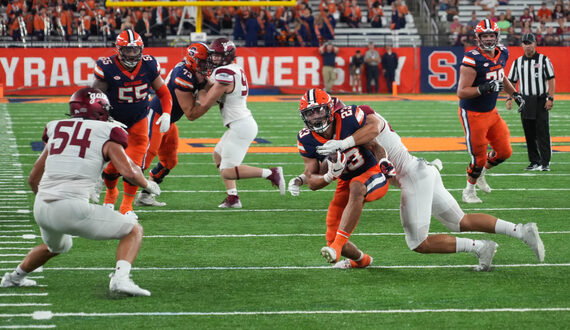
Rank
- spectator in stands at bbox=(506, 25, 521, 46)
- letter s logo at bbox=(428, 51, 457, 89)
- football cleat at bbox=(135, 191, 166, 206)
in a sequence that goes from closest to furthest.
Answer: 1. football cleat at bbox=(135, 191, 166, 206)
2. letter s logo at bbox=(428, 51, 457, 89)
3. spectator in stands at bbox=(506, 25, 521, 46)

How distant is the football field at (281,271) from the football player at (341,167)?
1.11ft

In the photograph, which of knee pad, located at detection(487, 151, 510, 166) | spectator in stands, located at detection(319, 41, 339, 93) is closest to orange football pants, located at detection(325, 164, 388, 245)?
knee pad, located at detection(487, 151, 510, 166)

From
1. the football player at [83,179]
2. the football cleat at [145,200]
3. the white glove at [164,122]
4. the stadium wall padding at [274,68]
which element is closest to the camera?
the football player at [83,179]

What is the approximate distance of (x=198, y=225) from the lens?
8.12 meters

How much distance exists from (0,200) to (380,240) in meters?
4.06

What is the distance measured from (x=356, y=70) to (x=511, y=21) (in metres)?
5.34

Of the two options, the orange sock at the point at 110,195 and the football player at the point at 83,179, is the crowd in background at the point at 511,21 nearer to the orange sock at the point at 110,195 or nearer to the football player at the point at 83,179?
the orange sock at the point at 110,195

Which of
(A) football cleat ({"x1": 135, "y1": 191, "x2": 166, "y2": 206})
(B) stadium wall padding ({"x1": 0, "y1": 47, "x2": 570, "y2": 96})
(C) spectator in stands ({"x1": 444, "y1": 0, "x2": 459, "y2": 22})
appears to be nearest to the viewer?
(A) football cleat ({"x1": 135, "y1": 191, "x2": 166, "y2": 206})

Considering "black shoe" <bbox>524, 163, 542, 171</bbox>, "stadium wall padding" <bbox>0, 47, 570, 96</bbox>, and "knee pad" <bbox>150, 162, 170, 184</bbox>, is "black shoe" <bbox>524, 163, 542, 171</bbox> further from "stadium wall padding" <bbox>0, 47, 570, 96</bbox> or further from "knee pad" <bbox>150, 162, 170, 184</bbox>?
"stadium wall padding" <bbox>0, 47, 570, 96</bbox>

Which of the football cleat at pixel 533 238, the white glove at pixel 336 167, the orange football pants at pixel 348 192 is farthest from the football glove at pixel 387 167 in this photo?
the football cleat at pixel 533 238

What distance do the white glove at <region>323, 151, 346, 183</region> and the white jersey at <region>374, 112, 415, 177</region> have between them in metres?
0.40

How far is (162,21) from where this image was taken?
81.8 feet

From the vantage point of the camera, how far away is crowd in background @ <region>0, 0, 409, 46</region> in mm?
24141

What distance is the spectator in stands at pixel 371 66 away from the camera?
82.2 ft
